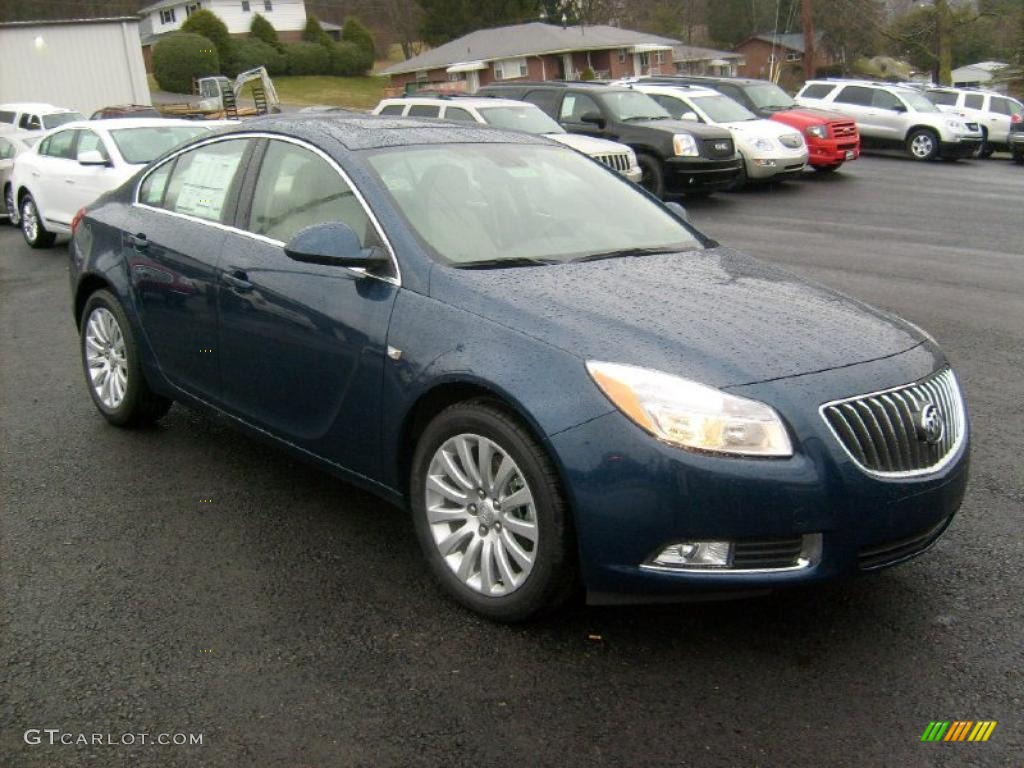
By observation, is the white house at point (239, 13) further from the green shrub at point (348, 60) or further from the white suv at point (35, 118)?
the white suv at point (35, 118)

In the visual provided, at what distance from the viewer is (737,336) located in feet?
12.2

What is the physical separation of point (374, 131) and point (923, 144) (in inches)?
916

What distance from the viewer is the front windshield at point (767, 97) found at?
74.1 feet

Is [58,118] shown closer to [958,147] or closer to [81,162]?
[81,162]

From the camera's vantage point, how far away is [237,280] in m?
4.80

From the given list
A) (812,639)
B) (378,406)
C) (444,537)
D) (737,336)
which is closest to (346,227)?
(378,406)

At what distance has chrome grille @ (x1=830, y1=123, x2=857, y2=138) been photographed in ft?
69.3

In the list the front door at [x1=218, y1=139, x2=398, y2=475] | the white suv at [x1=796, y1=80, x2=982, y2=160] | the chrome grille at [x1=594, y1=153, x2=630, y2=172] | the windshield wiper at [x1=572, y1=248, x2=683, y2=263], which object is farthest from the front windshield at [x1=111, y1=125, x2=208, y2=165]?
the white suv at [x1=796, y1=80, x2=982, y2=160]

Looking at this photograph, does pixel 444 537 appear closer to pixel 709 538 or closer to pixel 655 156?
pixel 709 538

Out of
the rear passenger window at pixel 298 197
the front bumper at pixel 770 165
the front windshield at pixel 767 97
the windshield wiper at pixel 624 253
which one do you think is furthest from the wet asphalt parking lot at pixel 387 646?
the front windshield at pixel 767 97

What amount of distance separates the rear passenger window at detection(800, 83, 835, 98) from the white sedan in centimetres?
1760

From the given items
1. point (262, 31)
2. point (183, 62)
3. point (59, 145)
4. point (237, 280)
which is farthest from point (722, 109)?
point (262, 31)

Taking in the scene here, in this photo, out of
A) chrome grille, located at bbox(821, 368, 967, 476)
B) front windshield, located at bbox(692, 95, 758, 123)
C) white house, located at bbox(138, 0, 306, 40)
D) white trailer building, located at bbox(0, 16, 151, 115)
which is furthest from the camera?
white house, located at bbox(138, 0, 306, 40)

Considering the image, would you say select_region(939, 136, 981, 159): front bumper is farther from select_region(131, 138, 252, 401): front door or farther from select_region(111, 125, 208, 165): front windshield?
select_region(131, 138, 252, 401): front door
